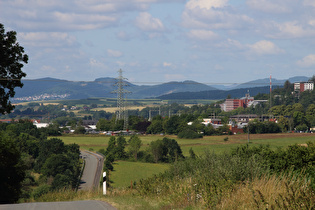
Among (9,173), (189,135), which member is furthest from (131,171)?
(9,173)

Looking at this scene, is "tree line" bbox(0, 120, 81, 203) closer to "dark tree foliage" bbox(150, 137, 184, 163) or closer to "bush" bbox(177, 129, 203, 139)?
"dark tree foliage" bbox(150, 137, 184, 163)

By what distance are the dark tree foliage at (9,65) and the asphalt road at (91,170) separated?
1352 inches

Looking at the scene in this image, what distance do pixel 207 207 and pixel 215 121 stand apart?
17151 centimetres

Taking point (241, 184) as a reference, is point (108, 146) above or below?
below

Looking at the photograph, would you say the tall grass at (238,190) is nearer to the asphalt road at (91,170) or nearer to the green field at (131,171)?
the asphalt road at (91,170)

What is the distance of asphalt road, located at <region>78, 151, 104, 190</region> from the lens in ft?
232

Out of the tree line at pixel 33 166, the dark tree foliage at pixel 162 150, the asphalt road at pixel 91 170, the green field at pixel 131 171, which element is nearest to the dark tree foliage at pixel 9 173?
the tree line at pixel 33 166

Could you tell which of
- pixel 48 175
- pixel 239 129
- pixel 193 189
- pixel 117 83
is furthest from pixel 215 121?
pixel 193 189

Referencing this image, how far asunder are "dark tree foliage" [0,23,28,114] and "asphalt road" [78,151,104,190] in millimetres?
34332

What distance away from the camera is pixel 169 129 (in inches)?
5846

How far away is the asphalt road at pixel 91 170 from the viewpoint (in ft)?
232

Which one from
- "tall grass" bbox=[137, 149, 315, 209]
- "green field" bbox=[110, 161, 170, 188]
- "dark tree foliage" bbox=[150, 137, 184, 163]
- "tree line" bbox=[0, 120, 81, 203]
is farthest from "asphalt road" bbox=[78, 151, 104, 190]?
"tall grass" bbox=[137, 149, 315, 209]

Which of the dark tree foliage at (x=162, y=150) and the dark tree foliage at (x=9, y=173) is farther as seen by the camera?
the dark tree foliage at (x=162, y=150)

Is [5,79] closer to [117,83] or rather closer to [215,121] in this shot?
[117,83]
